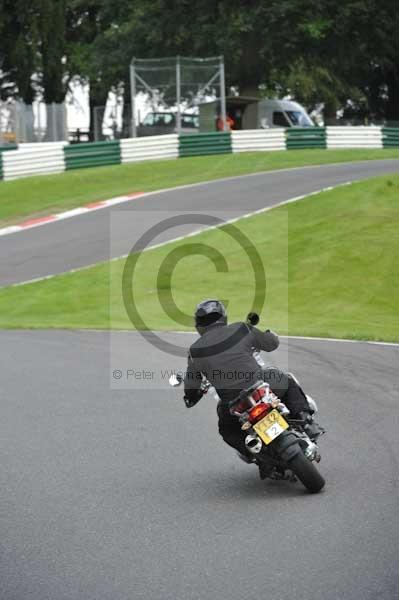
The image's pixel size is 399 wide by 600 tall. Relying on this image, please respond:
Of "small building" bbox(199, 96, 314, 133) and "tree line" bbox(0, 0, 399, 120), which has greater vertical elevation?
"tree line" bbox(0, 0, 399, 120)

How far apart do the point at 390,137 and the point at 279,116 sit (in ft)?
22.0

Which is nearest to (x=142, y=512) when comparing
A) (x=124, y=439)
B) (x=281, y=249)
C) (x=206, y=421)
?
(x=124, y=439)

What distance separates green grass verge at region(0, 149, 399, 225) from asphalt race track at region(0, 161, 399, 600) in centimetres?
1560

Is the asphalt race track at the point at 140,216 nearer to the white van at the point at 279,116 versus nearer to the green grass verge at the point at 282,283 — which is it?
the green grass verge at the point at 282,283

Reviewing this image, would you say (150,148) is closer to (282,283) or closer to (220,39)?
(220,39)

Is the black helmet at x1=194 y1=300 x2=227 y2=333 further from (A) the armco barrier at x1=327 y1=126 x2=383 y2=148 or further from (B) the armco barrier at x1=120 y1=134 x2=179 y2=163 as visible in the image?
(A) the armco barrier at x1=327 y1=126 x2=383 y2=148

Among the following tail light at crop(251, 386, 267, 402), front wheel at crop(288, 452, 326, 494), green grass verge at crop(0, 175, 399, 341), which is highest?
tail light at crop(251, 386, 267, 402)

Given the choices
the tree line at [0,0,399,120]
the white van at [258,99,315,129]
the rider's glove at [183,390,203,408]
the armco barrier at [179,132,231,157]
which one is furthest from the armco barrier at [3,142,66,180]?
the rider's glove at [183,390,203,408]

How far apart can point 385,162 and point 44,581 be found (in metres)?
28.3

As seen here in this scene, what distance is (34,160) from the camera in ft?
108

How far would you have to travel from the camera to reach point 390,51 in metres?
47.1

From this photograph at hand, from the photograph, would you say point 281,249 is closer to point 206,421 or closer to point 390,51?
point 206,421

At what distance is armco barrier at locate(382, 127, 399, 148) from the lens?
37938 millimetres

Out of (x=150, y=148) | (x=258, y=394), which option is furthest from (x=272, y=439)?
(x=150, y=148)
